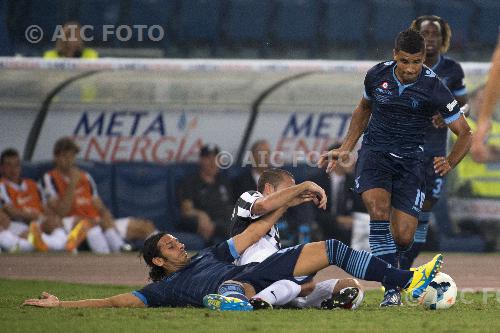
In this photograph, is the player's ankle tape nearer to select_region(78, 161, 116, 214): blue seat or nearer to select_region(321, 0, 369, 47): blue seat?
select_region(78, 161, 116, 214): blue seat

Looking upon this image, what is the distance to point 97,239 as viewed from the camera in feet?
49.8

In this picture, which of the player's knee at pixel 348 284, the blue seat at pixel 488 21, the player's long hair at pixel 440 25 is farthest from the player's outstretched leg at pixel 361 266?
the blue seat at pixel 488 21

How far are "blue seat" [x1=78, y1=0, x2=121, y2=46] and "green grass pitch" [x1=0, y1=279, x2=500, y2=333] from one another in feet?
23.1

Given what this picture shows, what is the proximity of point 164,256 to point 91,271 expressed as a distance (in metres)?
4.49

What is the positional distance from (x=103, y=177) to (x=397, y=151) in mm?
7266

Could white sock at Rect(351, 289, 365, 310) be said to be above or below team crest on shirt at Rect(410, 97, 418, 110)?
below

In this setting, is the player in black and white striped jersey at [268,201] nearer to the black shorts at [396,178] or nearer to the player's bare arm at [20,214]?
the black shorts at [396,178]

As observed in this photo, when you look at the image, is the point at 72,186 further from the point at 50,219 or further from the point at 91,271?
the point at 91,271

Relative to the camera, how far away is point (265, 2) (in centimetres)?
1617

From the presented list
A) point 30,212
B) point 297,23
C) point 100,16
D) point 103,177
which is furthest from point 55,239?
point 297,23

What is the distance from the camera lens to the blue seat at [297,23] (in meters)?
16.1

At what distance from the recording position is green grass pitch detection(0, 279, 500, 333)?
23.7ft

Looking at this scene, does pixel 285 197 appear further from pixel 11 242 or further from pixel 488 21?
pixel 488 21

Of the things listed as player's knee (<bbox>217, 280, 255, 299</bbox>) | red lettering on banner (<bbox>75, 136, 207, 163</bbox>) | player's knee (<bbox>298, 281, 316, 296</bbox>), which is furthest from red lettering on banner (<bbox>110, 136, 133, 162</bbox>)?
player's knee (<bbox>217, 280, 255, 299</bbox>)
